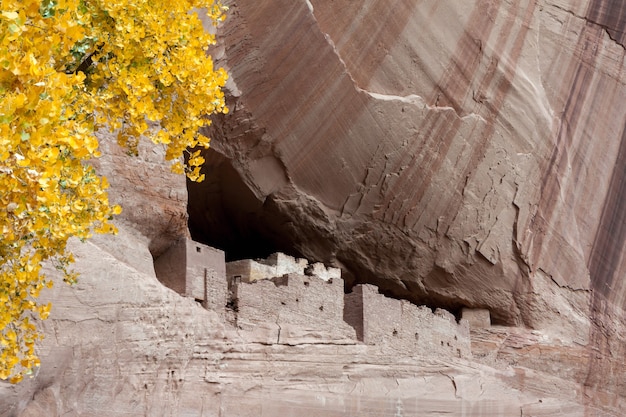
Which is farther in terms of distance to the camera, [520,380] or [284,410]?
[520,380]

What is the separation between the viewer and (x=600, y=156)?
21938 mm

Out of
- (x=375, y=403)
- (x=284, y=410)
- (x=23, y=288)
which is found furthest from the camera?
(x=375, y=403)

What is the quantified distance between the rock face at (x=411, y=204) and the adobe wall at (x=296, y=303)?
0.52 ft

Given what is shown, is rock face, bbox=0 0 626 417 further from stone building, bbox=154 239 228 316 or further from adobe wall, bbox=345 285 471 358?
stone building, bbox=154 239 228 316

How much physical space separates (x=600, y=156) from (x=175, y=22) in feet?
49.1

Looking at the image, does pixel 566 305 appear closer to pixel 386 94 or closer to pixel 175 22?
pixel 386 94

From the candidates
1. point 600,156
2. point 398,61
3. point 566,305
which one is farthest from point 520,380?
point 398,61

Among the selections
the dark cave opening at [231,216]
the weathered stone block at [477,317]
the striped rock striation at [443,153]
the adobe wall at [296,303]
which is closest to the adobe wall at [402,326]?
the adobe wall at [296,303]

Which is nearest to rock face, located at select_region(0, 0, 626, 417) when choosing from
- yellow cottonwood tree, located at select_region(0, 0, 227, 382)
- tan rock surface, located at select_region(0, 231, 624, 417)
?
tan rock surface, located at select_region(0, 231, 624, 417)

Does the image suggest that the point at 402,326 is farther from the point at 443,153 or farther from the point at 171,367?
the point at 171,367

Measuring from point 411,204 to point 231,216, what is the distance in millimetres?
3541

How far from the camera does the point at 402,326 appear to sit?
56.9 ft

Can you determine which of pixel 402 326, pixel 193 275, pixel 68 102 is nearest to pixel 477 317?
pixel 402 326

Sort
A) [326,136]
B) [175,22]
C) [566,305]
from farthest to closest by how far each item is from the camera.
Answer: [566,305] < [326,136] < [175,22]
